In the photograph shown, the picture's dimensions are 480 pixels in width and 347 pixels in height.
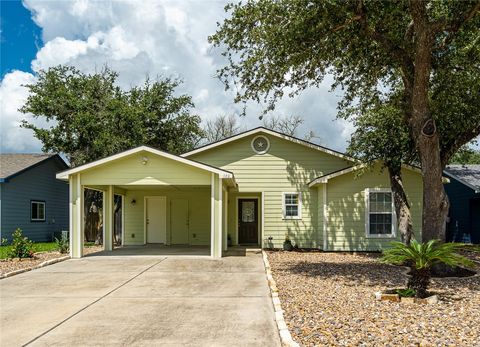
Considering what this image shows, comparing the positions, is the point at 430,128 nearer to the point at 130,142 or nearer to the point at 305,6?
the point at 305,6

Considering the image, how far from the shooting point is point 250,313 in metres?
7.30

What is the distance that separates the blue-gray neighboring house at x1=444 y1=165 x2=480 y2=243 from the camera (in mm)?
20156

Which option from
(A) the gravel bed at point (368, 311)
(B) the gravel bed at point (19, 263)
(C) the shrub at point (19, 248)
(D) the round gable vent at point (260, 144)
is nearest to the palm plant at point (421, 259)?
(A) the gravel bed at point (368, 311)

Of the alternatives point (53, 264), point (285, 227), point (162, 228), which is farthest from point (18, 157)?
point (285, 227)

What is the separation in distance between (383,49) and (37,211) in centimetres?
1979

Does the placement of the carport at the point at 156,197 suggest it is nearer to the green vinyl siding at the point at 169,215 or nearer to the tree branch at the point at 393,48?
the green vinyl siding at the point at 169,215

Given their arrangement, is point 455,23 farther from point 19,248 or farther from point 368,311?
point 19,248

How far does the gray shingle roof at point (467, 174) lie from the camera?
760 inches

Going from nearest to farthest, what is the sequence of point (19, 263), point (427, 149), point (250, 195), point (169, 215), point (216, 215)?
1. point (427, 149)
2. point (19, 263)
3. point (216, 215)
4. point (250, 195)
5. point (169, 215)

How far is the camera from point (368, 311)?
7.21 meters

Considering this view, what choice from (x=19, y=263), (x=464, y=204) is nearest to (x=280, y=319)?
(x=19, y=263)

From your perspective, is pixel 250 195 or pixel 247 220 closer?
pixel 250 195

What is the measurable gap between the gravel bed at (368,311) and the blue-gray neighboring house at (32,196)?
1549cm

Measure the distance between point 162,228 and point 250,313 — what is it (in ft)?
42.7
